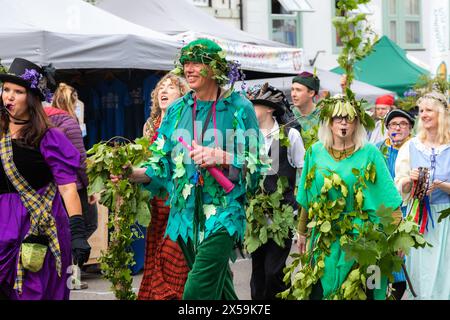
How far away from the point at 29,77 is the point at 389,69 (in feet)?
56.1

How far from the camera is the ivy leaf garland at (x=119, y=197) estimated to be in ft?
22.5

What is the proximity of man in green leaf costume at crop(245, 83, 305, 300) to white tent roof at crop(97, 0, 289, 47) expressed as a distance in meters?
6.24

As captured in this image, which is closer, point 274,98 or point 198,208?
point 198,208

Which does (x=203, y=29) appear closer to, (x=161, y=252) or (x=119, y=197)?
(x=161, y=252)

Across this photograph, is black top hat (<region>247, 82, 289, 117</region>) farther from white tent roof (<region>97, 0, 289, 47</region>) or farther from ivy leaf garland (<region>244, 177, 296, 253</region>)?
white tent roof (<region>97, 0, 289, 47</region>)

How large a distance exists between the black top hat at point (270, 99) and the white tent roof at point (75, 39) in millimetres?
3234

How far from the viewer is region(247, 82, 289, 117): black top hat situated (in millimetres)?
8398

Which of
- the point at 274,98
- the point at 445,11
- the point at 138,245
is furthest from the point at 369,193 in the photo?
the point at 445,11

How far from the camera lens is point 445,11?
17.4 metres

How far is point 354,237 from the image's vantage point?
6637mm

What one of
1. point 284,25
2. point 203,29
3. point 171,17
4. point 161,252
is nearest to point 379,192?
point 161,252

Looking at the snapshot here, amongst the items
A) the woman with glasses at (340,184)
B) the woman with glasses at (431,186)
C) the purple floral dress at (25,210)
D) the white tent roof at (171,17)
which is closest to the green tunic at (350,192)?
the woman with glasses at (340,184)

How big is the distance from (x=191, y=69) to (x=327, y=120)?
3.24 ft
